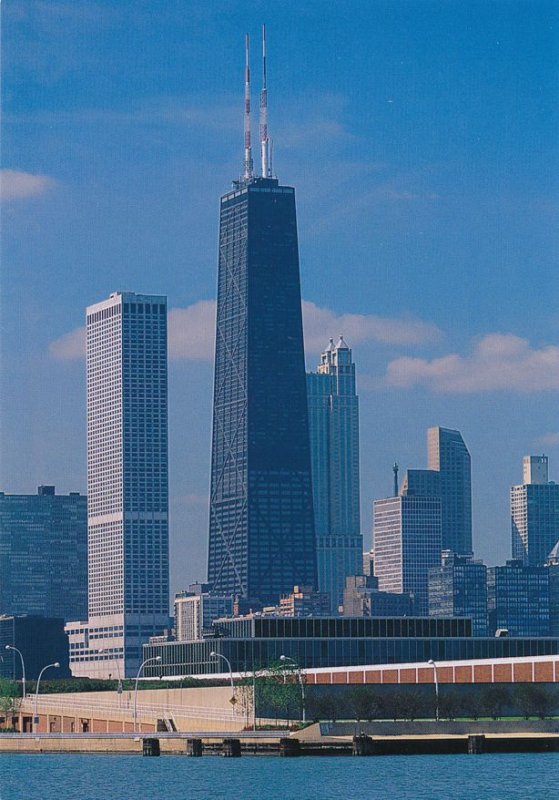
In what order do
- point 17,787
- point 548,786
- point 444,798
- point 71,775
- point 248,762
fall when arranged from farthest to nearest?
point 248,762 < point 71,775 < point 17,787 < point 548,786 < point 444,798

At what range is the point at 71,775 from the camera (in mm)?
176875

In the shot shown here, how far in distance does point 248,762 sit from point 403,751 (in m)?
15.1

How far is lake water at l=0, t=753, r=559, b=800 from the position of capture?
494 ft

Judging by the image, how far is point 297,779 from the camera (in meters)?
163

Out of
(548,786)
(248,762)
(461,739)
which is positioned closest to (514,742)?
(461,739)

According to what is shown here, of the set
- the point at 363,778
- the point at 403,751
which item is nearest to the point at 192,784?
the point at 363,778

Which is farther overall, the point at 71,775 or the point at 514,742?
the point at 514,742

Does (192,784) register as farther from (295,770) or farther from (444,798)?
(444,798)

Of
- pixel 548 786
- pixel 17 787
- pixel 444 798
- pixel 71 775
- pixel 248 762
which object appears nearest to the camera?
pixel 444 798

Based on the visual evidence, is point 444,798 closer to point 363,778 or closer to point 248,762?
point 363,778

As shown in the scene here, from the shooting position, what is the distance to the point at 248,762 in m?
189

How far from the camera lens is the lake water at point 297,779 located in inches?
5930

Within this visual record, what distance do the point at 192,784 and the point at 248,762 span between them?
26.8 m

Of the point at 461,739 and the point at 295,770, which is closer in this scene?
the point at 295,770
